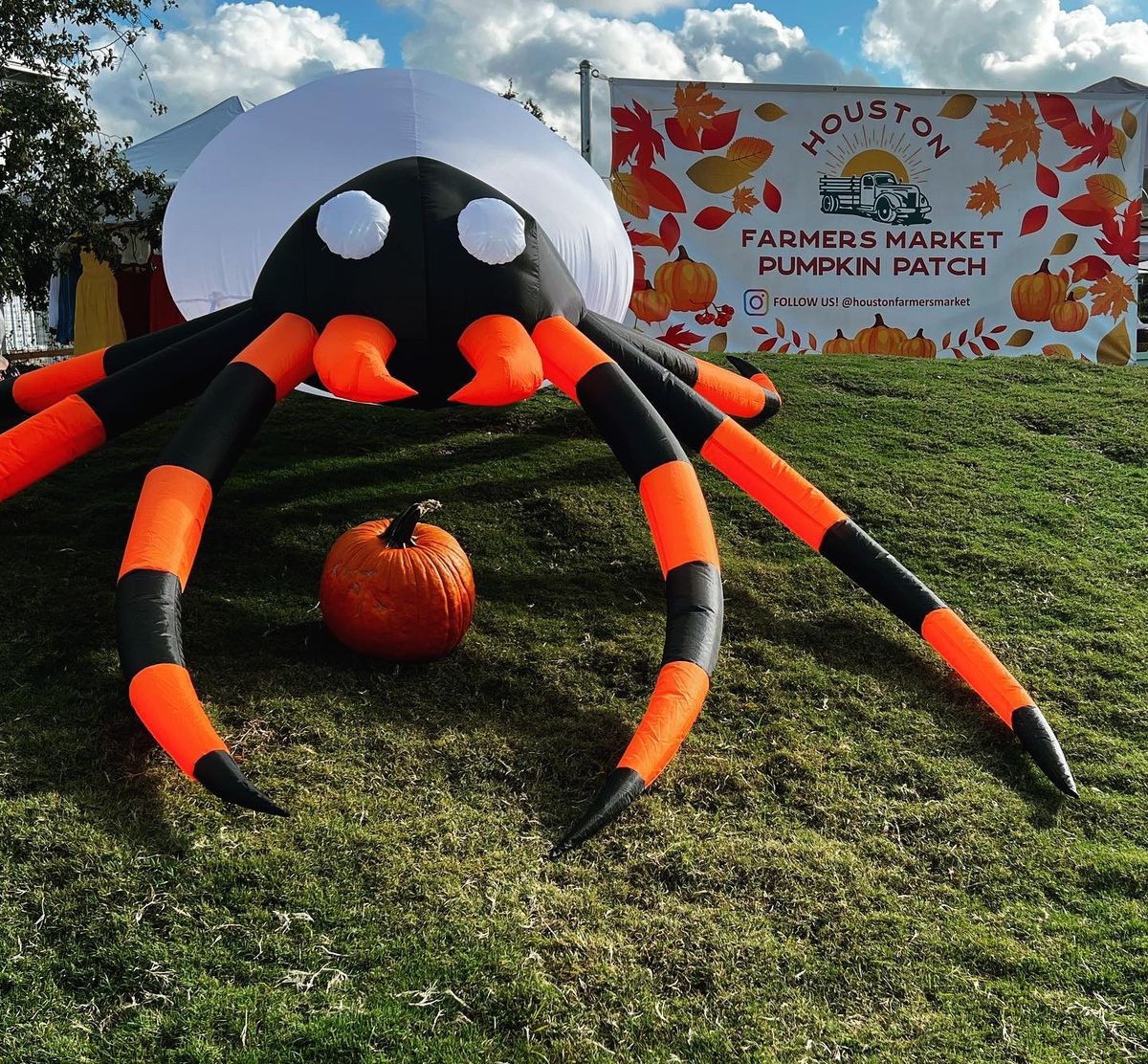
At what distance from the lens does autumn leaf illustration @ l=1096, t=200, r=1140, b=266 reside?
9648 millimetres

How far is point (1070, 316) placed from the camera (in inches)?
381

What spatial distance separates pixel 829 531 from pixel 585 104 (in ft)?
18.5

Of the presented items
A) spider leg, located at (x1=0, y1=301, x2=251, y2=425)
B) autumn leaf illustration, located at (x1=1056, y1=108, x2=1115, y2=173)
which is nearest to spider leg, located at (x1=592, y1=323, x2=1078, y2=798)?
spider leg, located at (x1=0, y1=301, x2=251, y2=425)

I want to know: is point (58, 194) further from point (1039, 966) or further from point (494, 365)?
point (1039, 966)

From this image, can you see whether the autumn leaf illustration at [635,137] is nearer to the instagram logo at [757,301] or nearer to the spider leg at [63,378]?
the instagram logo at [757,301]

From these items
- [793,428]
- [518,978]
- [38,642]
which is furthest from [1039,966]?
[793,428]

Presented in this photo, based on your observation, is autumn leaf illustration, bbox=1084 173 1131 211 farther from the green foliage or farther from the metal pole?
the green foliage

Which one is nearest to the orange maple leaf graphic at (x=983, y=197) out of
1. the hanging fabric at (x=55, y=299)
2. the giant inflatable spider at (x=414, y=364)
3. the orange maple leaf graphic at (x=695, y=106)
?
the orange maple leaf graphic at (x=695, y=106)

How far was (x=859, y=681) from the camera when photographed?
12.9 ft

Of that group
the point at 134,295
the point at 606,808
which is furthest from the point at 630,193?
the point at 606,808

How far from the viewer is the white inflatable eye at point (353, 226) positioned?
3701mm

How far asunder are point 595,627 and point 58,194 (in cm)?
524

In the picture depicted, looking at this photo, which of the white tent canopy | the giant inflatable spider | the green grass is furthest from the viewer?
the white tent canopy

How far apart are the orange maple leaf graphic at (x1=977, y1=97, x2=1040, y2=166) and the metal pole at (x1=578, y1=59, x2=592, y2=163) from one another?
3.64 meters
